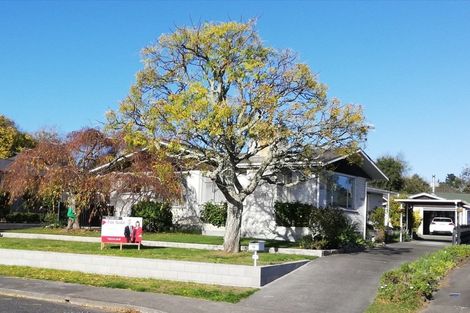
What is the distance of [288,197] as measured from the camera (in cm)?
2498

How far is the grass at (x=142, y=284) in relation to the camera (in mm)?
13188

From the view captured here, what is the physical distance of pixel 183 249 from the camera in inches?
773

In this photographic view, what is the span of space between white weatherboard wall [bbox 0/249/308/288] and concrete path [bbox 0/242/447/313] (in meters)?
0.39

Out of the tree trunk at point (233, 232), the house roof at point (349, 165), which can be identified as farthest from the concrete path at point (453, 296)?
the house roof at point (349, 165)

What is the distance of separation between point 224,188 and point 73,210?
1149 centimetres

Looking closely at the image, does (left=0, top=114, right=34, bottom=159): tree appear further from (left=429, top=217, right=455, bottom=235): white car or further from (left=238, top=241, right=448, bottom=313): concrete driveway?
(left=238, top=241, right=448, bottom=313): concrete driveway

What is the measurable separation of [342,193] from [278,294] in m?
14.6

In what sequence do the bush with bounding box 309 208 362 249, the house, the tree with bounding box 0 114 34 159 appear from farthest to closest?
the tree with bounding box 0 114 34 159 → the house → the bush with bounding box 309 208 362 249

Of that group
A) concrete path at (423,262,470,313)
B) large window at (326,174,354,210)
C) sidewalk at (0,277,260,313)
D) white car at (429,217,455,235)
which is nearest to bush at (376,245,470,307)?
concrete path at (423,262,470,313)

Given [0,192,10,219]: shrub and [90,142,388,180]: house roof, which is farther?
[0,192,10,219]: shrub

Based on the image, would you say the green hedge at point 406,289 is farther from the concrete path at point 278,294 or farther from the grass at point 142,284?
the grass at point 142,284

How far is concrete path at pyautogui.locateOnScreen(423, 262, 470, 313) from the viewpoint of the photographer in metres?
11.7

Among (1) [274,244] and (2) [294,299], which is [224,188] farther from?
(2) [294,299]

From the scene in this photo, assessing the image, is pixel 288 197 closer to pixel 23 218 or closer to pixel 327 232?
pixel 327 232
